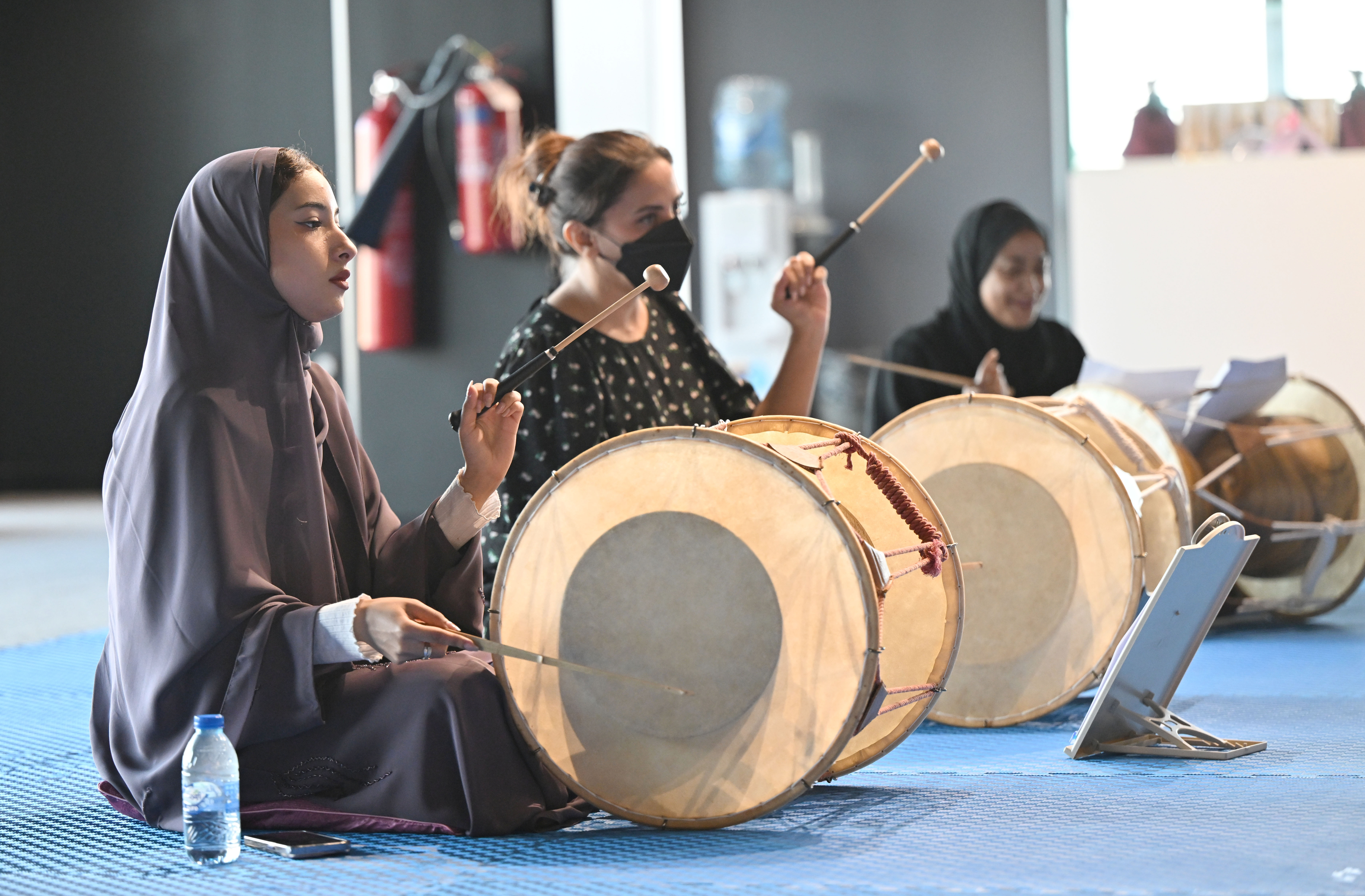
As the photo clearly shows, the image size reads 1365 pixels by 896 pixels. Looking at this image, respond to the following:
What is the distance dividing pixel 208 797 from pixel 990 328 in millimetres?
2848

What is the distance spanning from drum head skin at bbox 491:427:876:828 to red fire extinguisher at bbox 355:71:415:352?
18.4ft

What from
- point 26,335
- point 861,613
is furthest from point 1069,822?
point 26,335

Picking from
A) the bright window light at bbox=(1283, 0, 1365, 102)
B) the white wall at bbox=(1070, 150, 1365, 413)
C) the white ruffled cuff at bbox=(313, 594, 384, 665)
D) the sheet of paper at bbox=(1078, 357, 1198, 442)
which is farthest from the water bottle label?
the bright window light at bbox=(1283, 0, 1365, 102)

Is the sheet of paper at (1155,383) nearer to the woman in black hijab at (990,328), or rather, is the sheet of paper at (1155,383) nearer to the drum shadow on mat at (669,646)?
the woman in black hijab at (990,328)

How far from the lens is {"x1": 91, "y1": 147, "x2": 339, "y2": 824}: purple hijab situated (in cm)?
201

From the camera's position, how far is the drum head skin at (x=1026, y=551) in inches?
108

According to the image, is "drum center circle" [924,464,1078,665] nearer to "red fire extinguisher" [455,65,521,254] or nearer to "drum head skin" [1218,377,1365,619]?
"drum head skin" [1218,377,1365,619]

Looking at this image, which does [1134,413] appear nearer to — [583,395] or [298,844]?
[583,395]

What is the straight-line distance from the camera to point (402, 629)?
6.19 feet

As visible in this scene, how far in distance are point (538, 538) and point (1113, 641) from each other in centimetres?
123

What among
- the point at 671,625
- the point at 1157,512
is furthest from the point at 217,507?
the point at 1157,512

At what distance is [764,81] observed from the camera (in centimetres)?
711

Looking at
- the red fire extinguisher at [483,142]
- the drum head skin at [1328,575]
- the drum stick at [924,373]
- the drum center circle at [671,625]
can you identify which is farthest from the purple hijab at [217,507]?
the red fire extinguisher at [483,142]

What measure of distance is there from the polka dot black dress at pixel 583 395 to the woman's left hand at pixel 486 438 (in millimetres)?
343
